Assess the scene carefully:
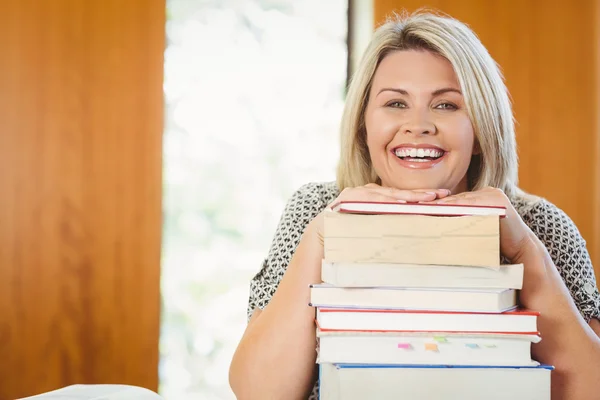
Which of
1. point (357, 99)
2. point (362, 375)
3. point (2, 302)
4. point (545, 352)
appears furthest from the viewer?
point (2, 302)

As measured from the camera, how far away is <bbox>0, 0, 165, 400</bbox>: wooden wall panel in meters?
2.86

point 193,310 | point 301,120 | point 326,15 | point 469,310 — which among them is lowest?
point 193,310

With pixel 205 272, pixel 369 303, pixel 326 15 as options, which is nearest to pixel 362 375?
pixel 369 303

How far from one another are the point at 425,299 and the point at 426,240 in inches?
2.8

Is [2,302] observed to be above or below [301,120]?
below

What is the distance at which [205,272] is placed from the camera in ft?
Answer: 9.92

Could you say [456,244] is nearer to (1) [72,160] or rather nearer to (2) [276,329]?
(2) [276,329]

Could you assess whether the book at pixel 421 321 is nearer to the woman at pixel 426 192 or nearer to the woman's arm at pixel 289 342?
the woman at pixel 426 192

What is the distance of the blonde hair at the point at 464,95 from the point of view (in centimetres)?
140

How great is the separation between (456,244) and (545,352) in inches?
13.9

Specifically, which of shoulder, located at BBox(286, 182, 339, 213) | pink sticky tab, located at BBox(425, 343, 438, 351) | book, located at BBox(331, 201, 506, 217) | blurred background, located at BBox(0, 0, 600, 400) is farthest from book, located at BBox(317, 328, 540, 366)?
blurred background, located at BBox(0, 0, 600, 400)

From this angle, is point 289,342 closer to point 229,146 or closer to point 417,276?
point 417,276

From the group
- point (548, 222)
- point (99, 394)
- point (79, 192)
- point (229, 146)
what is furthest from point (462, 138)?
point (79, 192)

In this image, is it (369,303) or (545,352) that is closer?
(369,303)
